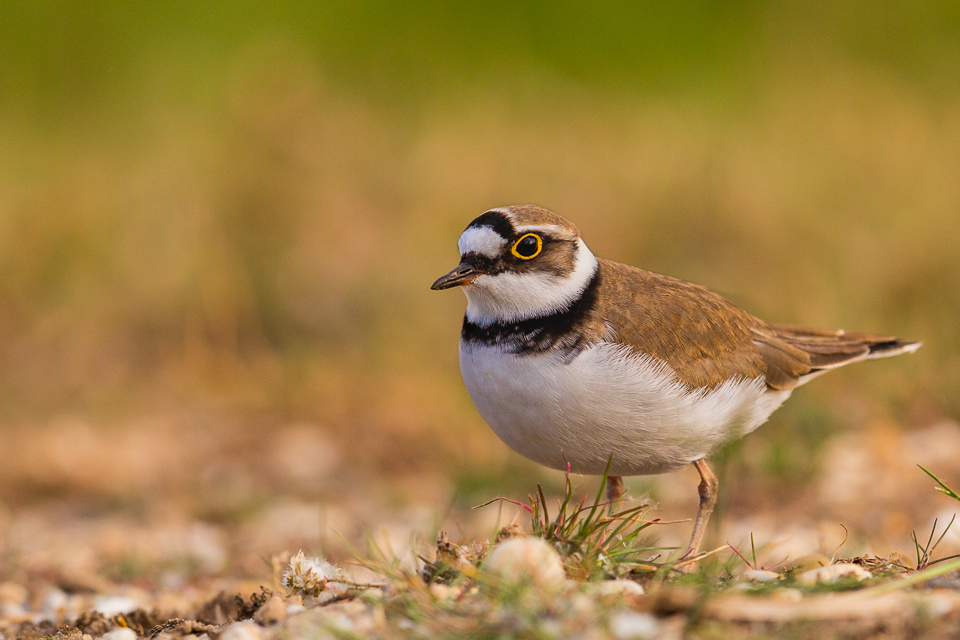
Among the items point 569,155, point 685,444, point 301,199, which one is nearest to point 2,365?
point 301,199

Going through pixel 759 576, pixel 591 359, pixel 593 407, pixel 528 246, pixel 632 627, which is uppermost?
pixel 528 246

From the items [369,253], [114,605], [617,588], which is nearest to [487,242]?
[617,588]

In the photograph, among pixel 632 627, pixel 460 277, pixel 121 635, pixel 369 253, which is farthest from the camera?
pixel 369 253

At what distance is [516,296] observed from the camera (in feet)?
12.4

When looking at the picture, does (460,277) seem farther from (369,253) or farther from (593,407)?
(369,253)

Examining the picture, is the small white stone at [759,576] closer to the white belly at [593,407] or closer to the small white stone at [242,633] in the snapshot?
the white belly at [593,407]

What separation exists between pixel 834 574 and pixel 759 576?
0.22 meters

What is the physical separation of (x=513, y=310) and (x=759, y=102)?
9458mm

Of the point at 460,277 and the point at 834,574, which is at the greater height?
the point at 460,277

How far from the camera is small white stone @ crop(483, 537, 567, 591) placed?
2.52 metres

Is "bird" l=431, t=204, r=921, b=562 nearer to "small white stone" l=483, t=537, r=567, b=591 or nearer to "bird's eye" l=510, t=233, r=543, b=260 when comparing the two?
"bird's eye" l=510, t=233, r=543, b=260

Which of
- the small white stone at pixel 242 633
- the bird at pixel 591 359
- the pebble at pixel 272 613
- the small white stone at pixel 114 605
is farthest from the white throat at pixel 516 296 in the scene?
the small white stone at pixel 114 605

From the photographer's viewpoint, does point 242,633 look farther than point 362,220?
No

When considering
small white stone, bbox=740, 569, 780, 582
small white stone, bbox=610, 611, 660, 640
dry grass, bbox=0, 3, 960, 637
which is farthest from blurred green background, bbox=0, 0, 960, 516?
small white stone, bbox=610, 611, 660, 640
